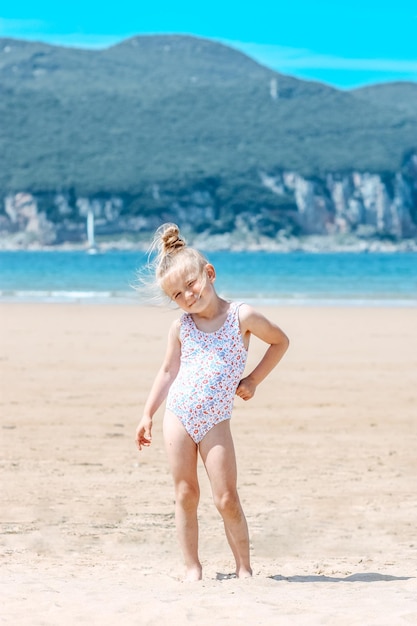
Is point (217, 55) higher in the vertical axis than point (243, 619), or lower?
higher

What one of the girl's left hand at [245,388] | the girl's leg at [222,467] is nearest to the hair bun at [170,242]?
the girl's left hand at [245,388]

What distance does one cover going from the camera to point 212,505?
246 inches

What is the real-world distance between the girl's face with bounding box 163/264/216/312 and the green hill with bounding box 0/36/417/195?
12363 centimetres

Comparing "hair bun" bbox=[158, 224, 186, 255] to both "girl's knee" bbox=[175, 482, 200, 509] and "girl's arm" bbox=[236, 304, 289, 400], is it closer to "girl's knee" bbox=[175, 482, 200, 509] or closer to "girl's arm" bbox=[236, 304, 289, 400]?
"girl's arm" bbox=[236, 304, 289, 400]

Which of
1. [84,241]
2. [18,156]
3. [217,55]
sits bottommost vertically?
[84,241]

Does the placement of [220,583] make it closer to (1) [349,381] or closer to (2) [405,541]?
(2) [405,541]

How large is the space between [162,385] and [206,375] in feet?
0.77

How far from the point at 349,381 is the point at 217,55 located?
168 metres

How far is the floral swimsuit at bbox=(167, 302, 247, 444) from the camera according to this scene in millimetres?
4250

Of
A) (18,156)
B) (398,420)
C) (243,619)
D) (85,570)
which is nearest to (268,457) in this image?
(398,420)

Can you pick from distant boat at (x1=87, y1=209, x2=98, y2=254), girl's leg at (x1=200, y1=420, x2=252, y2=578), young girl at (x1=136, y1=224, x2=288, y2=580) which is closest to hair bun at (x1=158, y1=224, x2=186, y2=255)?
young girl at (x1=136, y1=224, x2=288, y2=580)

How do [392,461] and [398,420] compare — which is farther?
[398,420]

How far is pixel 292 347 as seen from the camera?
50.4 feet

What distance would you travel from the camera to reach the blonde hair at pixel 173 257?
169 inches
